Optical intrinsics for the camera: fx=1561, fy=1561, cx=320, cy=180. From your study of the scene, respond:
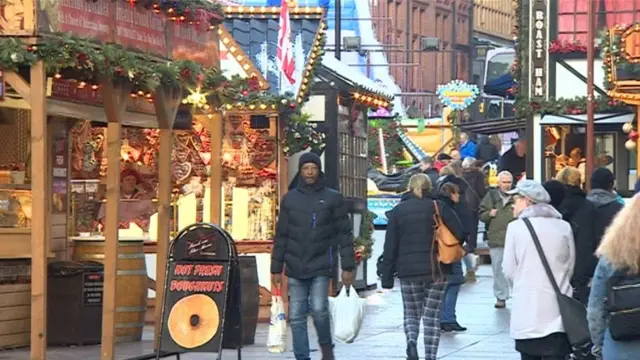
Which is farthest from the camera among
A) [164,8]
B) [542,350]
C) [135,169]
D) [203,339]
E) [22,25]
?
[135,169]

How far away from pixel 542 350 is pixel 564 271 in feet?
1.74

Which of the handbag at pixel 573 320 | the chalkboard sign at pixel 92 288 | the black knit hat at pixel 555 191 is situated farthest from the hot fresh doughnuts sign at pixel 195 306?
the handbag at pixel 573 320

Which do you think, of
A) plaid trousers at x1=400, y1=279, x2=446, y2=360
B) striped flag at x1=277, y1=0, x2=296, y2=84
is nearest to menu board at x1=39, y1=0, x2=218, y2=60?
plaid trousers at x1=400, y1=279, x2=446, y2=360

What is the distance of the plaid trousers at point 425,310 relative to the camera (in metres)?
13.6

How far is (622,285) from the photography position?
24.3ft

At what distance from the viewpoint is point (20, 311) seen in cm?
1483

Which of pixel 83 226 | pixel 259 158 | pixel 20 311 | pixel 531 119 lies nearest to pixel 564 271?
pixel 20 311

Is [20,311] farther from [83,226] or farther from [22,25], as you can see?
[22,25]

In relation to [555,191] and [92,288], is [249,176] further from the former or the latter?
[555,191]

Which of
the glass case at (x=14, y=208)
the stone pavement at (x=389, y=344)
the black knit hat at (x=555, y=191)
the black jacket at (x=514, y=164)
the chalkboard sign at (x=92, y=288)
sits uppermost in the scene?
the black jacket at (x=514, y=164)

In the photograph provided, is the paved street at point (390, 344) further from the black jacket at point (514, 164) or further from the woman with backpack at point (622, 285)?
the black jacket at point (514, 164)

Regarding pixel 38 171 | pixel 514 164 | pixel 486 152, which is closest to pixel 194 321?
pixel 38 171

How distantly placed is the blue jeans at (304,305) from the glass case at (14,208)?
2973mm

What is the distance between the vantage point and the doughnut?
1249 cm
